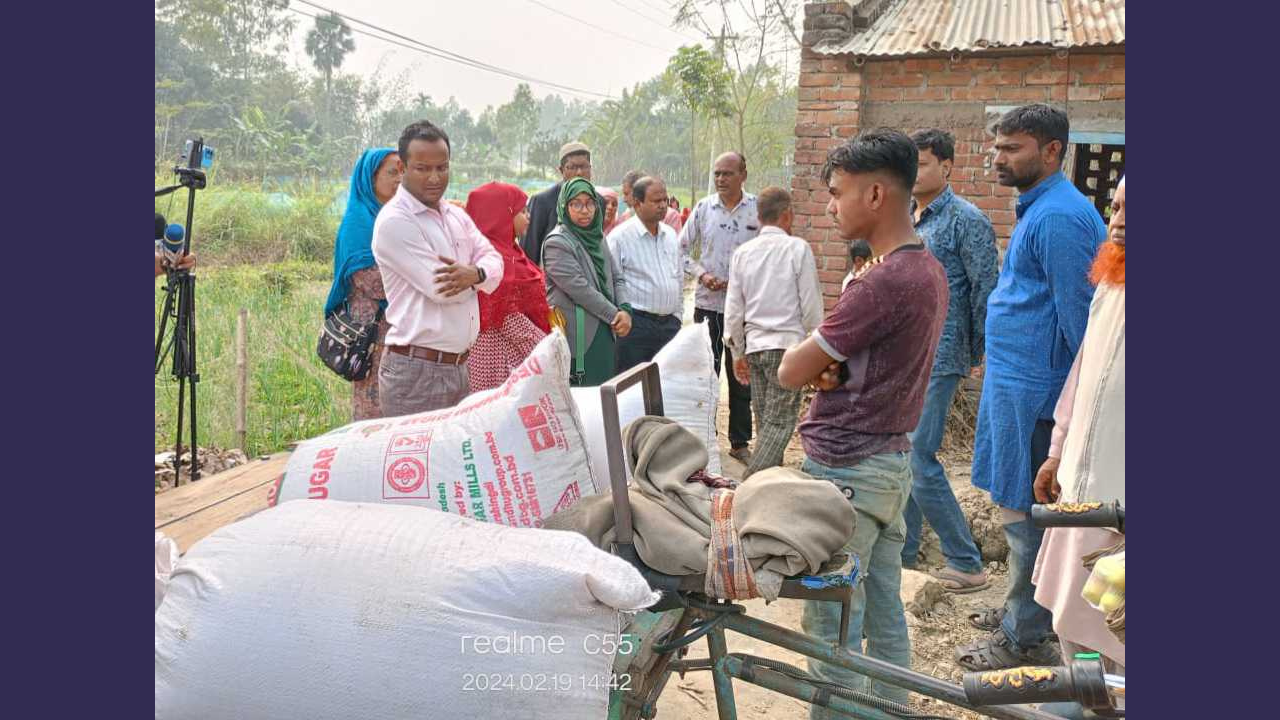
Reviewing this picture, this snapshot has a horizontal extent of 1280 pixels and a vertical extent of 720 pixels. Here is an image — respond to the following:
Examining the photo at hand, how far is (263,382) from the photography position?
19.1ft

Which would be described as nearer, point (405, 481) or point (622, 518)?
point (622, 518)

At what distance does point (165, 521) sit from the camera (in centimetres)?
269

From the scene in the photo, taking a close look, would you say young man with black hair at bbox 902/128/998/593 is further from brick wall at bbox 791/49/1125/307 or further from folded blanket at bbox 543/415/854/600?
brick wall at bbox 791/49/1125/307

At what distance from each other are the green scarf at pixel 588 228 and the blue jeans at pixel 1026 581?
8.12 ft

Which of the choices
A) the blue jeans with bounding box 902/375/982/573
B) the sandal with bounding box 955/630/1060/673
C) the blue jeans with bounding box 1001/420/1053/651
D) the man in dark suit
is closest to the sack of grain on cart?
the blue jeans with bounding box 1001/420/1053/651

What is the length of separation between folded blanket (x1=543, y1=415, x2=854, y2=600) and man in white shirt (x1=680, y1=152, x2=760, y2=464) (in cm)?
396

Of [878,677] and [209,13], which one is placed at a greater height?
[209,13]

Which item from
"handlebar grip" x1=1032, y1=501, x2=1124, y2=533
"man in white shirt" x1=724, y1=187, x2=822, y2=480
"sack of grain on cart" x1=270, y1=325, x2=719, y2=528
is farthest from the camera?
"man in white shirt" x1=724, y1=187, x2=822, y2=480

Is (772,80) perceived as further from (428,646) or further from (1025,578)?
(428,646)

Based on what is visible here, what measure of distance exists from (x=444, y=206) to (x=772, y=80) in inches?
788

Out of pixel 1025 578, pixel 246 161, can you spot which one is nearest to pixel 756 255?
pixel 1025 578

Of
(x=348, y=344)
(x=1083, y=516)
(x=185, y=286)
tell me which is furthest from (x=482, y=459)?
(x=185, y=286)

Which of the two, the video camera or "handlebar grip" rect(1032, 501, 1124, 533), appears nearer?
"handlebar grip" rect(1032, 501, 1124, 533)

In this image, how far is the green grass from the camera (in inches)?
210
